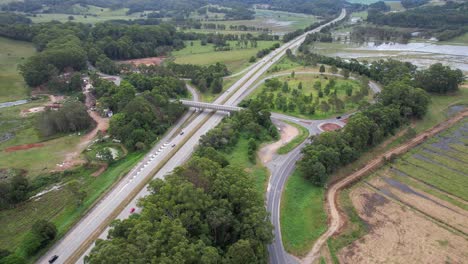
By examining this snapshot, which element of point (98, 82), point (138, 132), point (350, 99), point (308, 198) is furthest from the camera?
point (98, 82)

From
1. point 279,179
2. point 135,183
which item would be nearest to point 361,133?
point 279,179

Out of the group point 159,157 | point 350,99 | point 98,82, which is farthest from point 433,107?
point 98,82

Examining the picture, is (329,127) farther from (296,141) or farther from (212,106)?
(212,106)

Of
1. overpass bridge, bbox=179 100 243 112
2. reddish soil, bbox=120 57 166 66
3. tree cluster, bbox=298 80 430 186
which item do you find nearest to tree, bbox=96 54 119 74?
reddish soil, bbox=120 57 166 66

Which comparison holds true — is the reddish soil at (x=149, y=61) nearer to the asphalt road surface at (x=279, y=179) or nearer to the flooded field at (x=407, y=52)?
the flooded field at (x=407, y=52)

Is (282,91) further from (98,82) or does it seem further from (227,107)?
(98,82)

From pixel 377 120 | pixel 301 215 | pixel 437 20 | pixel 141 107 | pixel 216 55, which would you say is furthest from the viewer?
pixel 437 20
